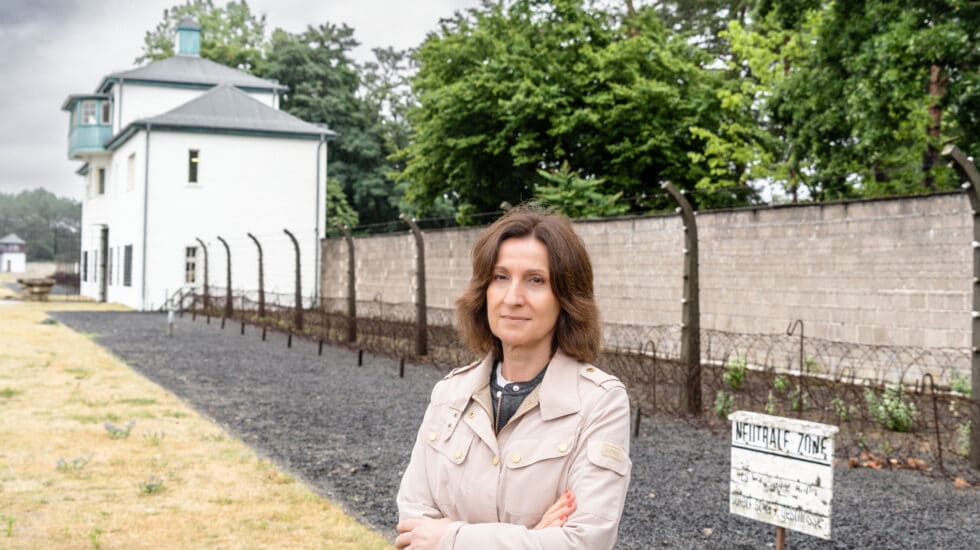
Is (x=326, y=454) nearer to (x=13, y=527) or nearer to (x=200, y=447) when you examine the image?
(x=200, y=447)

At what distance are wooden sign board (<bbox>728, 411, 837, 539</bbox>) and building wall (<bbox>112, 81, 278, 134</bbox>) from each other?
113ft

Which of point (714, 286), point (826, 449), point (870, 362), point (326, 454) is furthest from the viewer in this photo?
point (714, 286)

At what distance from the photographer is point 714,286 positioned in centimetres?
1402

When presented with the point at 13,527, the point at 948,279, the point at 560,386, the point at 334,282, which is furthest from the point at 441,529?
the point at 334,282

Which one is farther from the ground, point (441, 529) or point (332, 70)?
point (332, 70)

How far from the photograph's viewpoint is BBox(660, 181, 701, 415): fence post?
951 cm

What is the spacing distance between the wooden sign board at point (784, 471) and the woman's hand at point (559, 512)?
172cm

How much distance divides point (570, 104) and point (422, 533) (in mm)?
26430

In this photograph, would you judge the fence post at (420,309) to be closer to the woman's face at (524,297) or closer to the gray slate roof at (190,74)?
the woman's face at (524,297)

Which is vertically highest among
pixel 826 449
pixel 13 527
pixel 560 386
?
pixel 560 386

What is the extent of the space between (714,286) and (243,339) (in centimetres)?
1050

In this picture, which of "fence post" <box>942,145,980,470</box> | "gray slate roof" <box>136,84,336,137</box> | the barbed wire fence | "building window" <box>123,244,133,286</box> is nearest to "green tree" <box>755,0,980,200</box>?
the barbed wire fence

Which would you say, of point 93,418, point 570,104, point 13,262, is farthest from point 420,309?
point 13,262

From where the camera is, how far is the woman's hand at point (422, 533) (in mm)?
2406
